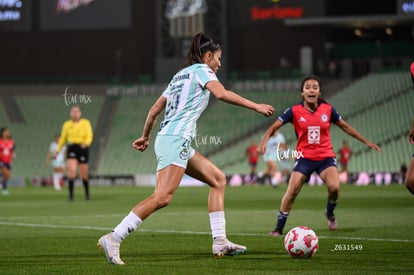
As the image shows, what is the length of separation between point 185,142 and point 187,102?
1.44 feet

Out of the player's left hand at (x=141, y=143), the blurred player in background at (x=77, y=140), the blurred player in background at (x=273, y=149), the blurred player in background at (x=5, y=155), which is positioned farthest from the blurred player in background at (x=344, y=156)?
the player's left hand at (x=141, y=143)

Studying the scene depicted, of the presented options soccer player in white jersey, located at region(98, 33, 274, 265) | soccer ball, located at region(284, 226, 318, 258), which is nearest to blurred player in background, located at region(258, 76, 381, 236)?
soccer ball, located at region(284, 226, 318, 258)

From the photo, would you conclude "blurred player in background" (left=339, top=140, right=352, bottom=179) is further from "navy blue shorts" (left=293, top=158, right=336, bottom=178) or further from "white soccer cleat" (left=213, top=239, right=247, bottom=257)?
"white soccer cleat" (left=213, top=239, right=247, bottom=257)

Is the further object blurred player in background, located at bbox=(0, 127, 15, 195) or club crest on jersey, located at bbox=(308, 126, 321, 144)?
blurred player in background, located at bbox=(0, 127, 15, 195)

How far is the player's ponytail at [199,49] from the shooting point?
11.1 metres

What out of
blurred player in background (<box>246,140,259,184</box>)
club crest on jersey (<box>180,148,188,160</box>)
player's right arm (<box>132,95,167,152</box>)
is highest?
player's right arm (<box>132,95,167,152</box>)

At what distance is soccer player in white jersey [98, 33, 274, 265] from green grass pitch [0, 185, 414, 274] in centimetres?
34

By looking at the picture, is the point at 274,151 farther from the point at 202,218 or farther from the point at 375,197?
the point at 202,218

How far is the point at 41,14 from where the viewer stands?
161 ft

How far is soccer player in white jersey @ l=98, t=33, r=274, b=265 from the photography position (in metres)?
10.5

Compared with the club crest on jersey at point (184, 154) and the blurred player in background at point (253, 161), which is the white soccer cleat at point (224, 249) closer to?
the club crest on jersey at point (184, 154)

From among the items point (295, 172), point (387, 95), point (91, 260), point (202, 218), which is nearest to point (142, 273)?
point (91, 260)

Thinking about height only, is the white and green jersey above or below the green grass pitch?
above

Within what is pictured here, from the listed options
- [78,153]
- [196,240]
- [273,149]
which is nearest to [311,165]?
[196,240]
